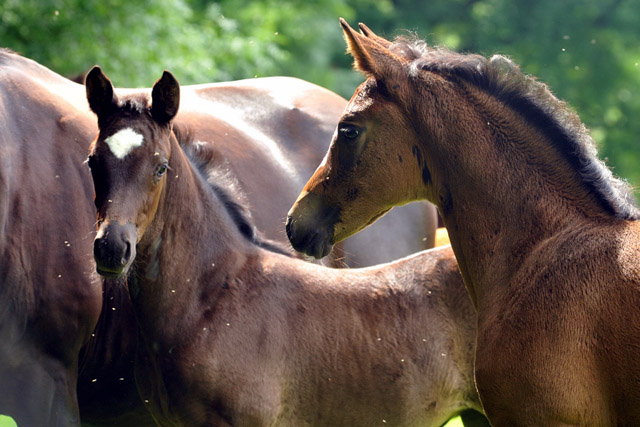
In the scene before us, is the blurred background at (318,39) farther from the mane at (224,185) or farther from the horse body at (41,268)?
the horse body at (41,268)

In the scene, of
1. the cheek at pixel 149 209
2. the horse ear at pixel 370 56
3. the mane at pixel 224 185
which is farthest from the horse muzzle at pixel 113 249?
the horse ear at pixel 370 56

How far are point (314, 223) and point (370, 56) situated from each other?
79cm

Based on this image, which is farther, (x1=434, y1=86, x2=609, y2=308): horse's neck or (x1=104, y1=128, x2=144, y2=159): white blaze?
(x1=104, y1=128, x2=144, y2=159): white blaze

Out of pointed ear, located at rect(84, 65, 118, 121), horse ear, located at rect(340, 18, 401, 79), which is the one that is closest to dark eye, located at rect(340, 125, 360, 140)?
horse ear, located at rect(340, 18, 401, 79)

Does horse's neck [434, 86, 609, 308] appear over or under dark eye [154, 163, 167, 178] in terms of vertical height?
over

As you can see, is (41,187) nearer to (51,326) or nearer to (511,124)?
(51,326)

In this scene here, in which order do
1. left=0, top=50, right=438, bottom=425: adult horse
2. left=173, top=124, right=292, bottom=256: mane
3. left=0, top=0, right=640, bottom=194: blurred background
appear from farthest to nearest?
left=0, top=0, right=640, bottom=194: blurred background → left=173, top=124, right=292, bottom=256: mane → left=0, top=50, right=438, bottom=425: adult horse

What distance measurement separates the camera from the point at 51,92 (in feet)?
16.7

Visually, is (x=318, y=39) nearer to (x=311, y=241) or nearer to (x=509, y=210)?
(x=311, y=241)

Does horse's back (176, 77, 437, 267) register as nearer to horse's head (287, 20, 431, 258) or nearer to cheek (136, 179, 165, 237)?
cheek (136, 179, 165, 237)

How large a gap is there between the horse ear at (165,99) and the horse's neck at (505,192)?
146 cm

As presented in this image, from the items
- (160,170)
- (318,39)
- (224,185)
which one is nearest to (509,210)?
(160,170)

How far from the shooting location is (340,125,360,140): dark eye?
12.7 feet

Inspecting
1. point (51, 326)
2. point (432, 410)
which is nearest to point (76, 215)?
point (51, 326)
